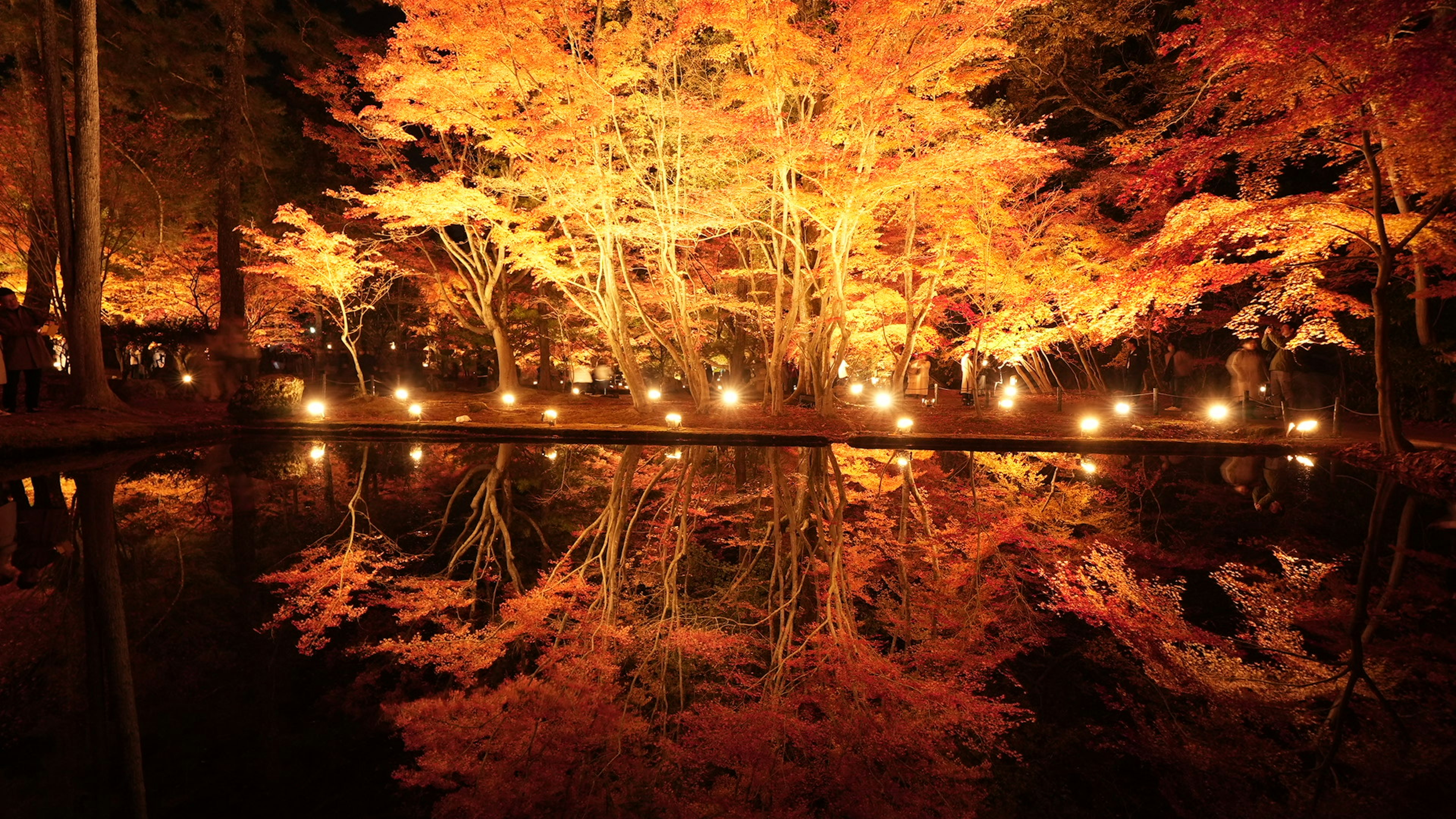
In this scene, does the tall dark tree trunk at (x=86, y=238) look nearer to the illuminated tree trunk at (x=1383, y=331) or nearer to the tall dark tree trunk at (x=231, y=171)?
the tall dark tree trunk at (x=231, y=171)

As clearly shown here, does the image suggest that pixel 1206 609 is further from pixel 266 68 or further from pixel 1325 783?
pixel 266 68

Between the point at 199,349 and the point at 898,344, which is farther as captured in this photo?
the point at 898,344

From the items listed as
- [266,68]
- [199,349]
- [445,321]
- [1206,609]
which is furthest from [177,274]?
[1206,609]

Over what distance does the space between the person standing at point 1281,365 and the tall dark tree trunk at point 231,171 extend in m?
20.0

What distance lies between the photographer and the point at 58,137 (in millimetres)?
10508

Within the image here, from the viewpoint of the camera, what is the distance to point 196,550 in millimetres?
4836

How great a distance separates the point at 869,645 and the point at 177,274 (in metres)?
21.5

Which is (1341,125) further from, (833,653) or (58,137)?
(58,137)

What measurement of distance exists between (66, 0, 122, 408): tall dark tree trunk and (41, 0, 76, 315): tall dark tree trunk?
17cm

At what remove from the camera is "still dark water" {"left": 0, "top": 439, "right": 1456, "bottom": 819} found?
7.95 feet

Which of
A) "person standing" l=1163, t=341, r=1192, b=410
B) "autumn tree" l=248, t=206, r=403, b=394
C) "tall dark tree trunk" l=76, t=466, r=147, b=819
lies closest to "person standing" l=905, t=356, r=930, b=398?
"person standing" l=1163, t=341, r=1192, b=410

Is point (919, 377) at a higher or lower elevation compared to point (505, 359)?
lower

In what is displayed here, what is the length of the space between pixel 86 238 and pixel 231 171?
16.2 ft

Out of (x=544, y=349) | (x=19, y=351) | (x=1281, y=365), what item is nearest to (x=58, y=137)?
(x=19, y=351)
